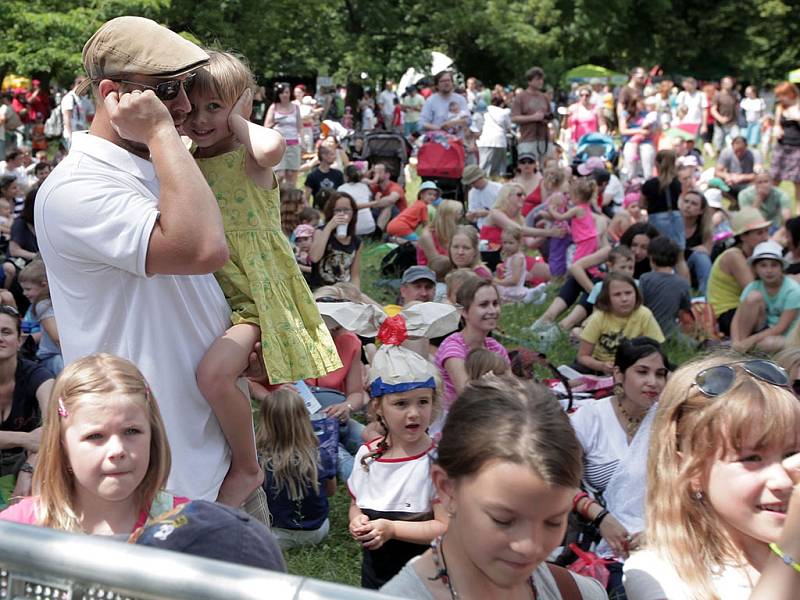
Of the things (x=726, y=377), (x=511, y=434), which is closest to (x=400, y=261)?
(x=726, y=377)

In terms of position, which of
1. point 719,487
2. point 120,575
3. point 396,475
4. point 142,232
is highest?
point 142,232

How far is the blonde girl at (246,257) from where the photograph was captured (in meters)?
2.82

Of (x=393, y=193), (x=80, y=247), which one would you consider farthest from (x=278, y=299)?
(x=393, y=193)

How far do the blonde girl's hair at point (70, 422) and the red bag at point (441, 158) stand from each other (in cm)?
1248

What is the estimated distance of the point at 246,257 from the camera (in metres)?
2.89

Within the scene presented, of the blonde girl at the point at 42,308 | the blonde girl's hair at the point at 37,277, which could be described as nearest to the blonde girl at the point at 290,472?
the blonde girl at the point at 42,308

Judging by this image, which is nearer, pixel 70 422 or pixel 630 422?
pixel 70 422

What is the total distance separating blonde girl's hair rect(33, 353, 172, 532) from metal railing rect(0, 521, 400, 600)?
43.2 inches

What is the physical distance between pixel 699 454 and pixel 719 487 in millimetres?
89

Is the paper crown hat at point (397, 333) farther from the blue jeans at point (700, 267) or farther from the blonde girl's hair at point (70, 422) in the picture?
the blue jeans at point (700, 267)

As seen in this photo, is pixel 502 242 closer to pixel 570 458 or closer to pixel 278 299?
pixel 278 299

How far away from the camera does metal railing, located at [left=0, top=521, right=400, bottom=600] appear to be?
1.25 meters

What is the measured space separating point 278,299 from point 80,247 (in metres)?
0.61

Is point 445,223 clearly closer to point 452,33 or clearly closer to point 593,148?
point 593,148
